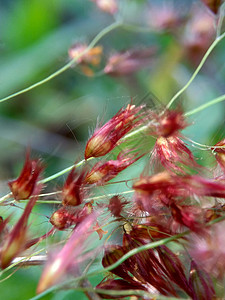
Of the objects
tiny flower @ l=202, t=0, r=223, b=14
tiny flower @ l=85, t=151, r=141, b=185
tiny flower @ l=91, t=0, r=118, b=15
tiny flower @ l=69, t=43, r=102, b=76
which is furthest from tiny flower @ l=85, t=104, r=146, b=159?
tiny flower @ l=91, t=0, r=118, b=15

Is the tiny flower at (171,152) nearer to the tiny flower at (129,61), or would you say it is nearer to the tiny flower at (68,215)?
the tiny flower at (68,215)

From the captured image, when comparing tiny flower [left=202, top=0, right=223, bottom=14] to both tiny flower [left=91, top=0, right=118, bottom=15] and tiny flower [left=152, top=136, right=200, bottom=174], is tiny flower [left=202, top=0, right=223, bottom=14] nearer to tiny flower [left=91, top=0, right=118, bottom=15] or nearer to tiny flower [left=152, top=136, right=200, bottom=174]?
tiny flower [left=152, top=136, right=200, bottom=174]

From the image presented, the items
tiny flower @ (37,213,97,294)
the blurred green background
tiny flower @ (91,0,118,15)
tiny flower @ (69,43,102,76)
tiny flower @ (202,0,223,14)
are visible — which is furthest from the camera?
the blurred green background

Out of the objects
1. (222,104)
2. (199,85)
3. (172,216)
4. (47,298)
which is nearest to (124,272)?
(172,216)

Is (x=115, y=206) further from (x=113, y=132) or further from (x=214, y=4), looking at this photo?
(x=214, y=4)

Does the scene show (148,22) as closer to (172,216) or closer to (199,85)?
(199,85)

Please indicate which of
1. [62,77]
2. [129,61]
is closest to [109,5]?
[129,61]
